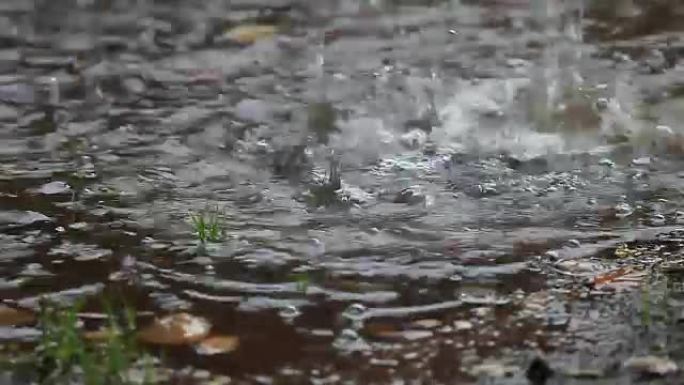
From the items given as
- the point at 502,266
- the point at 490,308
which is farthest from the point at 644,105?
the point at 490,308

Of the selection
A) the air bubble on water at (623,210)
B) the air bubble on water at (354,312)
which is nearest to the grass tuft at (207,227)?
the air bubble on water at (354,312)

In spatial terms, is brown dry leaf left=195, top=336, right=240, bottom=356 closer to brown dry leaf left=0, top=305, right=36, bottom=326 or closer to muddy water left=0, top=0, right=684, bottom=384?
muddy water left=0, top=0, right=684, bottom=384

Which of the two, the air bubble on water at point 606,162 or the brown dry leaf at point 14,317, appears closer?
the brown dry leaf at point 14,317

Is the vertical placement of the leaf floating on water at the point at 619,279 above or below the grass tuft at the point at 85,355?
above

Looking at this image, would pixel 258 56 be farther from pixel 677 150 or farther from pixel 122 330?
pixel 122 330

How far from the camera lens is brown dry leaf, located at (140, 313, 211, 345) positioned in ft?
6.33

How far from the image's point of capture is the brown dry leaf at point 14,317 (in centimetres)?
201

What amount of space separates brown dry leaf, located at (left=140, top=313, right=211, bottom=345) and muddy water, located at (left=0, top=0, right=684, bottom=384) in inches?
1.4

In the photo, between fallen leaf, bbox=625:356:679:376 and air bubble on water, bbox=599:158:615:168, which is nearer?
fallen leaf, bbox=625:356:679:376

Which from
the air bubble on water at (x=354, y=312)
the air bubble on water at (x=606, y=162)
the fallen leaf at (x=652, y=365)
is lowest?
the air bubble on water at (x=354, y=312)

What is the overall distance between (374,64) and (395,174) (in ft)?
4.30

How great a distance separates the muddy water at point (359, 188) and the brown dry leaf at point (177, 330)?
0.04 m

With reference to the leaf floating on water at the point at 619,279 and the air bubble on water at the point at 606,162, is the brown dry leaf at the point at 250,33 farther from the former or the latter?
the leaf floating on water at the point at 619,279

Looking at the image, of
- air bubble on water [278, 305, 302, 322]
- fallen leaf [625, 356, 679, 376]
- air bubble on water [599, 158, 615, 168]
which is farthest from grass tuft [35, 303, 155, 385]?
air bubble on water [599, 158, 615, 168]
